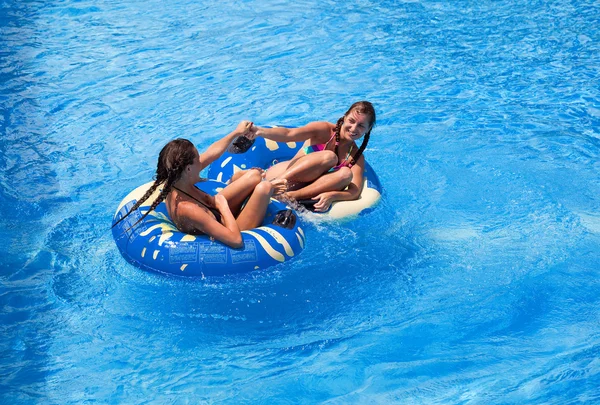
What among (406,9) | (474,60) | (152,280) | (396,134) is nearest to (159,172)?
(152,280)

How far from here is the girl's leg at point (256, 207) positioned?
5.04 m

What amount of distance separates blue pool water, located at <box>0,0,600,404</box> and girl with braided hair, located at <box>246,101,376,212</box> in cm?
30

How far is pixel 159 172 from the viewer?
4836 mm

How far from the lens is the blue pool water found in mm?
4262

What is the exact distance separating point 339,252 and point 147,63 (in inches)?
200

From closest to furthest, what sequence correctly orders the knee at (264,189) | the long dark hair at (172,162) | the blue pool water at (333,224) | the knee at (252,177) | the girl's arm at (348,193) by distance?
1. the blue pool water at (333,224)
2. the long dark hair at (172,162)
3. the knee at (264,189)
4. the knee at (252,177)
5. the girl's arm at (348,193)

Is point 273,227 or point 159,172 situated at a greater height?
point 159,172

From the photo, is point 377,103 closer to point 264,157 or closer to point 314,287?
point 264,157

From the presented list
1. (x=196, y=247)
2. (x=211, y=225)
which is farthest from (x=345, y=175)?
(x=196, y=247)

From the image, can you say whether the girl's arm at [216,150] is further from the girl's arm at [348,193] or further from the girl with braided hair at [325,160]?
the girl's arm at [348,193]

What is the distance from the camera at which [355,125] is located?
18.6 feet

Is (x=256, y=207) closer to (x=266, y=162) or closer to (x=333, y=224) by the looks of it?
(x=333, y=224)

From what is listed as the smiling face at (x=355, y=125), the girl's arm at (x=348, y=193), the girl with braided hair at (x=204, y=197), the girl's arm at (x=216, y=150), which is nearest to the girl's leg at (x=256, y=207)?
the girl with braided hair at (x=204, y=197)

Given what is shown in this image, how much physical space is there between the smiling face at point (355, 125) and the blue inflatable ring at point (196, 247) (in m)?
0.99
